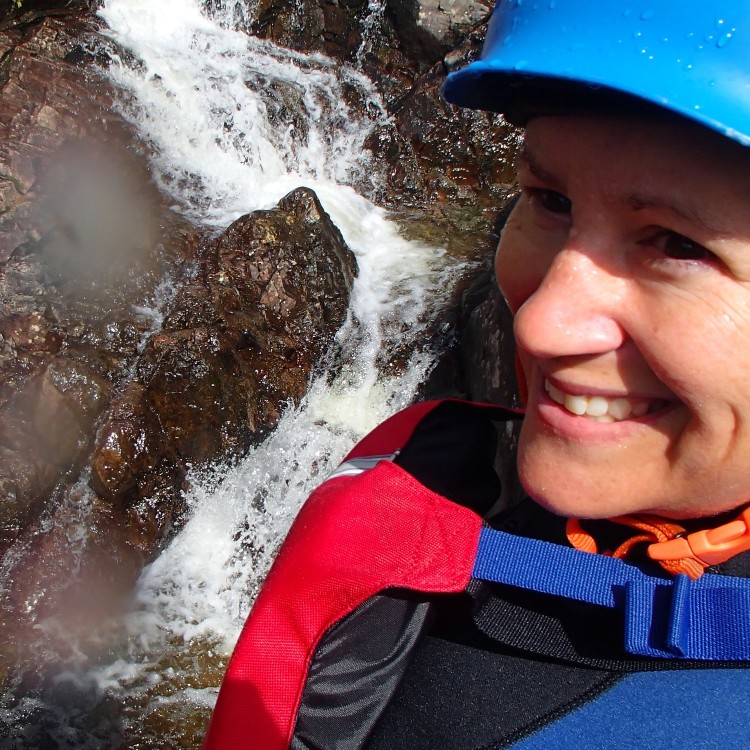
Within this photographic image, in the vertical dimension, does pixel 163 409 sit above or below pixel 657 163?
below

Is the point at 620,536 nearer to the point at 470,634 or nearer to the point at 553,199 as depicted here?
the point at 470,634

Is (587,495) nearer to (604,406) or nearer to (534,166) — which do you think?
(604,406)

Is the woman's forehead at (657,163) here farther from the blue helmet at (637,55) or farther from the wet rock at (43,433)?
the wet rock at (43,433)

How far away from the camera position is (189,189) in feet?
22.8

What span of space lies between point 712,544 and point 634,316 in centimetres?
39

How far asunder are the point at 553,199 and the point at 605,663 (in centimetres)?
75

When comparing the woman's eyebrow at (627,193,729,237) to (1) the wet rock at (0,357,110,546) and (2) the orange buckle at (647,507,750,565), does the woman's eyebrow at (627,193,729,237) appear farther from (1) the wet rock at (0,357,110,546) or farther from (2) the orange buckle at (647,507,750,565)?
(1) the wet rock at (0,357,110,546)

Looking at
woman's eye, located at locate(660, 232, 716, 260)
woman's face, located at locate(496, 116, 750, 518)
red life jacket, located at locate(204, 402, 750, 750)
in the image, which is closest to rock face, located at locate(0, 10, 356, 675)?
red life jacket, located at locate(204, 402, 750, 750)

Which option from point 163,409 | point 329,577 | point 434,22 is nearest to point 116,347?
point 163,409

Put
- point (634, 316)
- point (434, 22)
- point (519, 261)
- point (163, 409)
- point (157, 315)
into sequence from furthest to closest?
point (434, 22) < point (157, 315) < point (163, 409) < point (519, 261) < point (634, 316)

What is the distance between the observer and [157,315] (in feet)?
17.1

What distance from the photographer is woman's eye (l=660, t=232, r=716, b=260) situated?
973 millimetres

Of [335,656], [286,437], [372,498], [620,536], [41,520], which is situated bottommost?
[41,520]

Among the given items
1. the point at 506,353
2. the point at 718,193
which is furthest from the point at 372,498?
the point at 506,353
